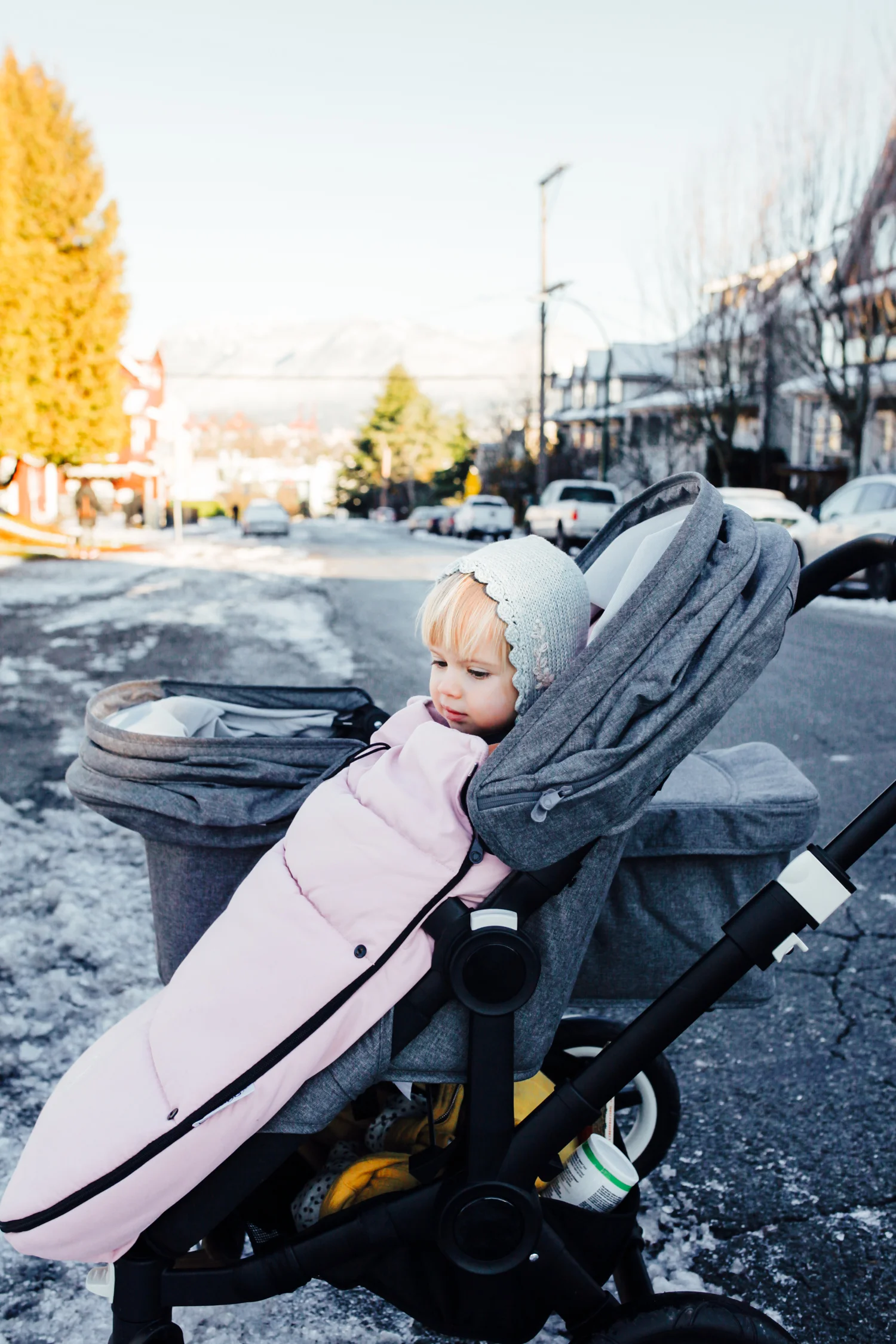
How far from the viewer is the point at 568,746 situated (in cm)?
152

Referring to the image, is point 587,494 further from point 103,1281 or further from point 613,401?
point 613,401

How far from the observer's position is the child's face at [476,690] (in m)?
1.73

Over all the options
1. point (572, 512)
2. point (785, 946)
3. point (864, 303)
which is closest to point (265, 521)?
point (572, 512)

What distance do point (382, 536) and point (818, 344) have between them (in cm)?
1501

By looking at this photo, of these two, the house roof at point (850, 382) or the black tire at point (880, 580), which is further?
the house roof at point (850, 382)

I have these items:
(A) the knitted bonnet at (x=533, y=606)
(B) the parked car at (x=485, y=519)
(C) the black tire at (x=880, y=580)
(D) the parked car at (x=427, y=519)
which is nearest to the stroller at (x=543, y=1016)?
(A) the knitted bonnet at (x=533, y=606)

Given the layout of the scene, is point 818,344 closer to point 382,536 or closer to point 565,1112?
point 382,536

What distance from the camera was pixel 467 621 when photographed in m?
1.71

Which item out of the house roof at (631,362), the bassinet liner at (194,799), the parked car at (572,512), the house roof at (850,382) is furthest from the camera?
the house roof at (631,362)

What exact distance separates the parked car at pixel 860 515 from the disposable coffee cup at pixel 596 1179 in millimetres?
11498

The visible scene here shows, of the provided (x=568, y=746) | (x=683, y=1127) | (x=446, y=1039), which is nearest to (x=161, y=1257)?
(x=446, y=1039)

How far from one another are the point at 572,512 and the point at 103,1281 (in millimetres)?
22415

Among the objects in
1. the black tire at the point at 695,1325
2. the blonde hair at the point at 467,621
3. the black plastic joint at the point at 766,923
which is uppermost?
the blonde hair at the point at 467,621

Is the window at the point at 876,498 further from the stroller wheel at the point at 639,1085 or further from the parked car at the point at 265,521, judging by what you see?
the parked car at the point at 265,521
